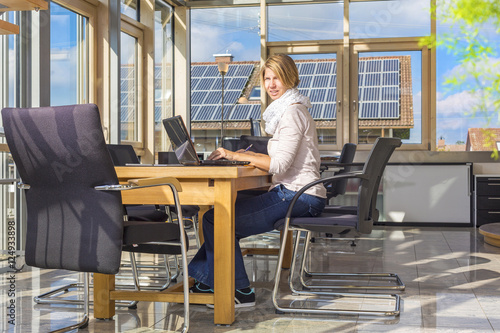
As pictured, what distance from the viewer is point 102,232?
6.88ft

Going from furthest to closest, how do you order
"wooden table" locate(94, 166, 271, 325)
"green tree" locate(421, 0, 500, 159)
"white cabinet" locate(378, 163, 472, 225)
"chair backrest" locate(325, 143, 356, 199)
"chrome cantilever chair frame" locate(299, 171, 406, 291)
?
"white cabinet" locate(378, 163, 472, 225)
"chair backrest" locate(325, 143, 356, 199)
"chrome cantilever chair frame" locate(299, 171, 406, 291)
"wooden table" locate(94, 166, 271, 325)
"green tree" locate(421, 0, 500, 159)

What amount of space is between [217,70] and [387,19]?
2375 mm

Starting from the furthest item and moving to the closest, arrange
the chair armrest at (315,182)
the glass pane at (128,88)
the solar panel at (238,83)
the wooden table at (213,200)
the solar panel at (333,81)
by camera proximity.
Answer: the solar panel at (238,83) → the solar panel at (333,81) → the glass pane at (128,88) → the chair armrest at (315,182) → the wooden table at (213,200)

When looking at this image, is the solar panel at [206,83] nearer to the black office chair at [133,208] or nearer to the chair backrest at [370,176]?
the black office chair at [133,208]

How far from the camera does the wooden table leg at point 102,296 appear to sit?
2.65 m

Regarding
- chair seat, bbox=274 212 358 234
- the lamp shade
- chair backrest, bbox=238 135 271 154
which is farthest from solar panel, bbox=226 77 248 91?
chair seat, bbox=274 212 358 234

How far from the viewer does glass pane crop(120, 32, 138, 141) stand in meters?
6.30

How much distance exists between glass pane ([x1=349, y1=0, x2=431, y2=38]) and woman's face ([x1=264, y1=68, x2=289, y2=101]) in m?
4.97

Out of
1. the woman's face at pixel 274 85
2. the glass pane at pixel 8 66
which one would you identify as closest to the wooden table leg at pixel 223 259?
the woman's face at pixel 274 85

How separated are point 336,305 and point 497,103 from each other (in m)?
2.46

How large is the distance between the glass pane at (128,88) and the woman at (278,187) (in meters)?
3.63

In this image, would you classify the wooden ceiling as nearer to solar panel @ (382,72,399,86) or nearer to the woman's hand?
the woman's hand

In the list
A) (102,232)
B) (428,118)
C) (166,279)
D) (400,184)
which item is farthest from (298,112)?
(428,118)

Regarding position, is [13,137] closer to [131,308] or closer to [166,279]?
[131,308]
